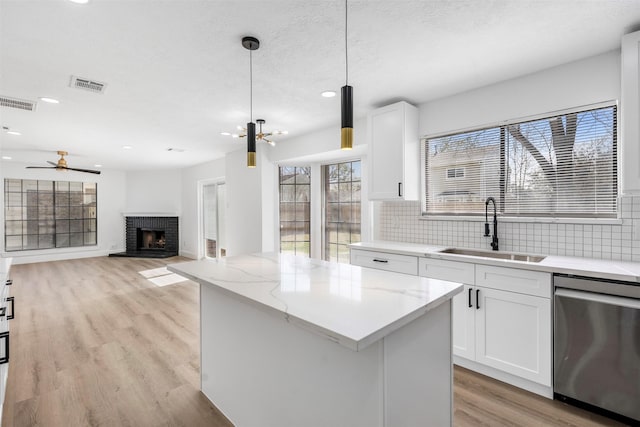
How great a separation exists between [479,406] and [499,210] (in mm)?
1634

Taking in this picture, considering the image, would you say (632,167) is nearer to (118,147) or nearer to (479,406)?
(479,406)

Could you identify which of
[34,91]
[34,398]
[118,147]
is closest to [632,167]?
[34,398]

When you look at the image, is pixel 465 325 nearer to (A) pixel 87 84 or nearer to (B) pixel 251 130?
(B) pixel 251 130

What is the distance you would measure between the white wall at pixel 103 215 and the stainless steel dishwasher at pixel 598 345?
9.62m

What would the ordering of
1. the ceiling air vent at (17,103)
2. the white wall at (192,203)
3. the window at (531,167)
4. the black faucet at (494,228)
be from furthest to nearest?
1. the white wall at (192,203)
2. the ceiling air vent at (17,103)
3. the black faucet at (494,228)
4. the window at (531,167)

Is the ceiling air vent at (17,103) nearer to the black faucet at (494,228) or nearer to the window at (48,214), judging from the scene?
the black faucet at (494,228)

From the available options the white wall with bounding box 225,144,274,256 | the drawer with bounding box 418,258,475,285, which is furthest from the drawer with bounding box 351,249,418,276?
the white wall with bounding box 225,144,274,256

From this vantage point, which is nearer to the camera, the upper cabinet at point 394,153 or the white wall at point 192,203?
the upper cabinet at point 394,153

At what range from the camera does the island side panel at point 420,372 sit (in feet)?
4.09

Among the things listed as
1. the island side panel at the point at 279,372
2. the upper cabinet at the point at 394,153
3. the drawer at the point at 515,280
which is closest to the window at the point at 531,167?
the upper cabinet at the point at 394,153

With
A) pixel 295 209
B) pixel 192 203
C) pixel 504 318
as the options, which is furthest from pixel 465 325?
pixel 192 203

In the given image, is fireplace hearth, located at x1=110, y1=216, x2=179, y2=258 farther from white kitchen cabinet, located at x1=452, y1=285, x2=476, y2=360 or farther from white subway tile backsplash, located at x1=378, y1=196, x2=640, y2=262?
white kitchen cabinet, located at x1=452, y1=285, x2=476, y2=360

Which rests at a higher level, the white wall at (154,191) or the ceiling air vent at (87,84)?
the ceiling air vent at (87,84)

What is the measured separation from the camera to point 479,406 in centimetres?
207
